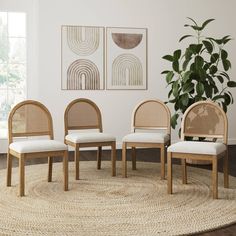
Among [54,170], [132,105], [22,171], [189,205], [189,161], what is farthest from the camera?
[132,105]

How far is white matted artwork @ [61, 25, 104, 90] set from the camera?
6508mm

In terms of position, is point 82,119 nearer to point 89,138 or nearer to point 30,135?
point 89,138

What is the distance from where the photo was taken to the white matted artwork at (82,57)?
651cm

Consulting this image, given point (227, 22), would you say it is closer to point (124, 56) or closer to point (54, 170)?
point (124, 56)

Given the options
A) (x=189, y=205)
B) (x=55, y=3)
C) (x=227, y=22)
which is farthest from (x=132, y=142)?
(x=227, y=22)

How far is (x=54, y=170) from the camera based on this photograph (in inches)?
199

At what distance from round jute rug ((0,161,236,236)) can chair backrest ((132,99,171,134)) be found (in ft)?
1.76

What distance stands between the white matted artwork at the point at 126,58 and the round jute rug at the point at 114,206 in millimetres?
2248

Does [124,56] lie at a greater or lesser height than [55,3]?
lesser

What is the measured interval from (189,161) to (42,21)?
2823mm

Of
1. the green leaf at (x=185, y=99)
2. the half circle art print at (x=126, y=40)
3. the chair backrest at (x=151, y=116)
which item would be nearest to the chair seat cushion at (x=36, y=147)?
A: the chair backrest at (x=151, y=116)

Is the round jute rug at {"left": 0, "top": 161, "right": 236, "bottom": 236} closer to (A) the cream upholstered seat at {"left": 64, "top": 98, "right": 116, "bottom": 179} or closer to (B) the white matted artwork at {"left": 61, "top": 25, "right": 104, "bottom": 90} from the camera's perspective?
(A) the cream upholstered seat at {"left": 64, "top": 98, "right": 116, "bottom": 179}

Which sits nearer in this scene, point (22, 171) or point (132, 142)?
point (22, 171)

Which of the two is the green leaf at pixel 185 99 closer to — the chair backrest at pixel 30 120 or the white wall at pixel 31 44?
the chair backrest at pixel 30 120
